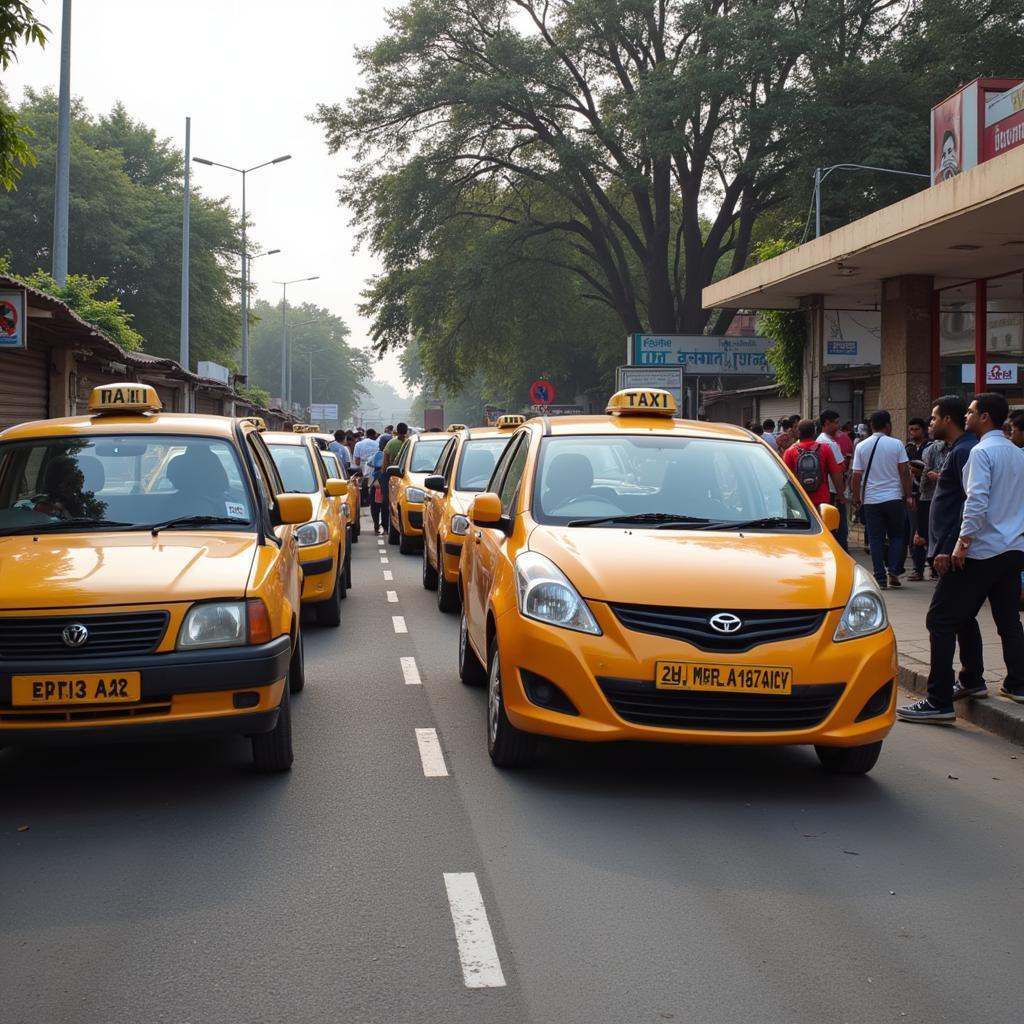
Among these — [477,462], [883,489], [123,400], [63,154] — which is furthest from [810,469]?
[63,154]

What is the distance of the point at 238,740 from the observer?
23.4 feet

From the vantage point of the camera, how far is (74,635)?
18.3ft

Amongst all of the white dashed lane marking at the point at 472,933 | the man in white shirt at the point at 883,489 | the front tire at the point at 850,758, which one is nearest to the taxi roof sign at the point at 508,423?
the man in white shirt at the point at 883,489

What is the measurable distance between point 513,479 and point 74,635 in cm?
305

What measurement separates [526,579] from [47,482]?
8.34 ft

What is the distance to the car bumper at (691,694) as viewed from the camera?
5.84 m

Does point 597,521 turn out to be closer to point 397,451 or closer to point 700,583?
point 700,583

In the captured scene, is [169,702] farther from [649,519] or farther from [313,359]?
[313,359]

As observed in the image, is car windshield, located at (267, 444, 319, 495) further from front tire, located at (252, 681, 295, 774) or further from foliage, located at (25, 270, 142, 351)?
foliage, located at (25, 270, 142, 351)

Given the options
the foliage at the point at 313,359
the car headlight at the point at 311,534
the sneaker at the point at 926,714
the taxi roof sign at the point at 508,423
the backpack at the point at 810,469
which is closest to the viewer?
the sneaker at the point at 926,714

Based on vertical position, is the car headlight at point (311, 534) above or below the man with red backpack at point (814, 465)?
below

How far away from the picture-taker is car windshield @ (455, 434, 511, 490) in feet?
46.2

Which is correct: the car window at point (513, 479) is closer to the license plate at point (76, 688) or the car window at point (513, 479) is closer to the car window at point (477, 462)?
the license plate at point (76, 688)

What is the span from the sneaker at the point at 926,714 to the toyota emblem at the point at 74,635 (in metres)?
4.76
